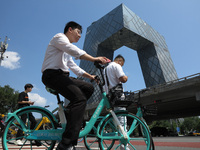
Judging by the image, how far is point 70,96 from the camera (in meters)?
2.41

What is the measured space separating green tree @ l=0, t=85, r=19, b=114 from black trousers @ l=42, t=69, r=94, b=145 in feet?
152

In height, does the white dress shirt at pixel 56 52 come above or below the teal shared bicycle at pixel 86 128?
above

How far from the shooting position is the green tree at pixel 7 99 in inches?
1667

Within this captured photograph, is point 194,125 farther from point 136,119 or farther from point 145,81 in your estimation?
point 136,119

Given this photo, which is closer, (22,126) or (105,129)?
(22,126)

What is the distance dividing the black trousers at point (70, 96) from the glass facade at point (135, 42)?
56443 millimetres

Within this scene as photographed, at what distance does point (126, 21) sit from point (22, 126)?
61.7 m

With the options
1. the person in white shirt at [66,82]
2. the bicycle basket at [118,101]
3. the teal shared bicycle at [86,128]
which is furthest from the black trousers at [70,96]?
the bicycle basket at [118,101]

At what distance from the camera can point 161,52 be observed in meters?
66.6

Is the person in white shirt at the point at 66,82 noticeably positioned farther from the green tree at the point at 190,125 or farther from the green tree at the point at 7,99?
the green tree at the point at 190,125

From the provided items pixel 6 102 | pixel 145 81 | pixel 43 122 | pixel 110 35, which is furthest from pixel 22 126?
pixel 145 81

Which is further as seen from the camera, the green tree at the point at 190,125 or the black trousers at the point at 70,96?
the green tree at the point at 190,125

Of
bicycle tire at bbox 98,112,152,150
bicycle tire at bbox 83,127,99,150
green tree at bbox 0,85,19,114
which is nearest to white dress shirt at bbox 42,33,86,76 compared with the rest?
bicycle tire at bbox 98,112,152,150

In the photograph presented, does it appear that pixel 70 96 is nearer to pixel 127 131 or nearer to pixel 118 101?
pixel 118 101
